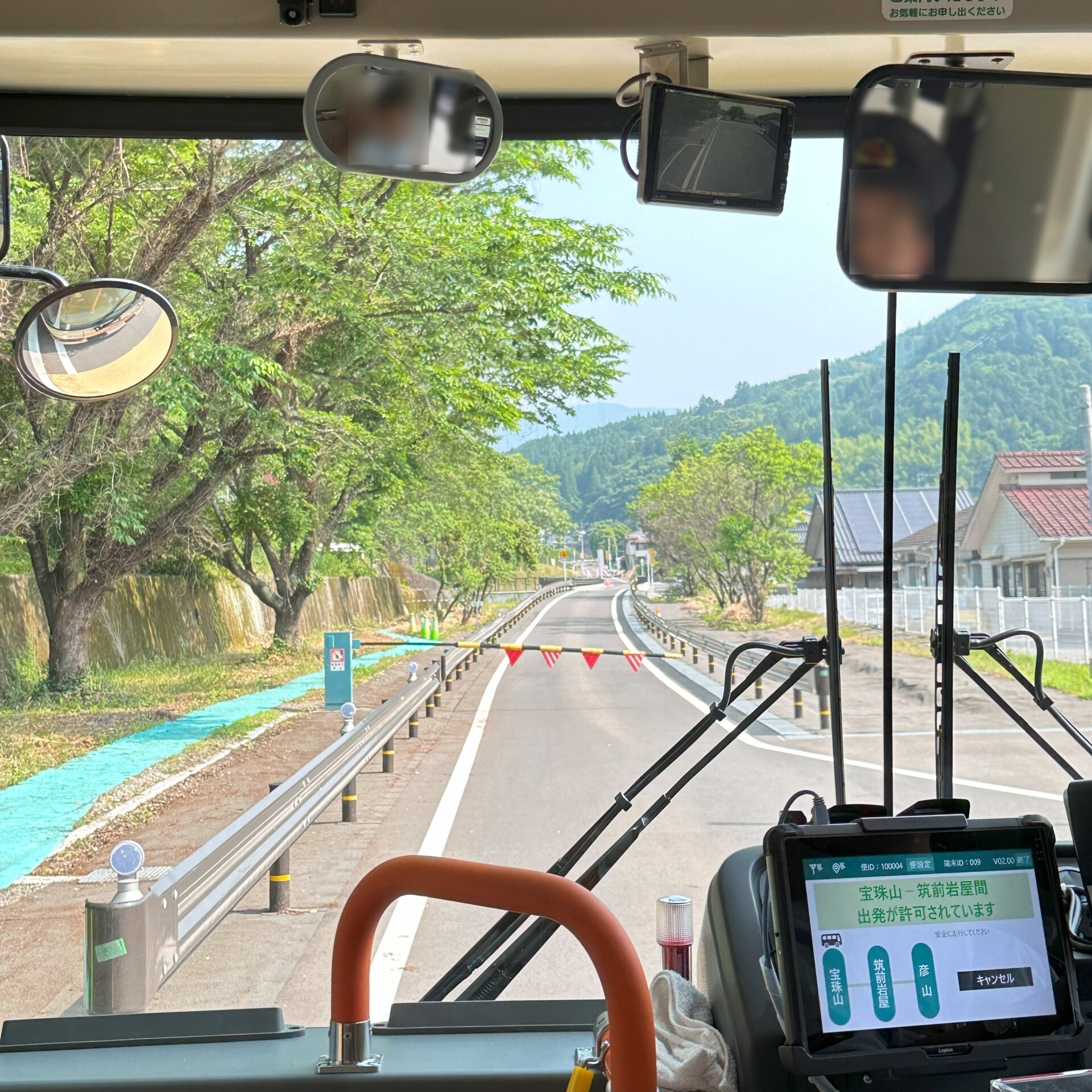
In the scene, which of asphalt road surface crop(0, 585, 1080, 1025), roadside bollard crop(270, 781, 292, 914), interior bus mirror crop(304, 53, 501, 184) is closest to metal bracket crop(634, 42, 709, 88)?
interior bus mirror crop(304, 53, 501, 184)

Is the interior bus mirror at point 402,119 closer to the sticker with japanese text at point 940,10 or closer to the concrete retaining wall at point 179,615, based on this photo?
the sticker with japanese text at point 940,10

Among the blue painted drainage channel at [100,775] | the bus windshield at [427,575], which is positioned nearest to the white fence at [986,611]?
the bus windshield at [427,575]

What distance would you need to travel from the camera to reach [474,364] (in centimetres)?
526

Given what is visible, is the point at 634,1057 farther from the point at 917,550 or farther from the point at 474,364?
the point at 474,364

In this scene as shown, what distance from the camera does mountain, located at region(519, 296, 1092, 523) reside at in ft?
5.15

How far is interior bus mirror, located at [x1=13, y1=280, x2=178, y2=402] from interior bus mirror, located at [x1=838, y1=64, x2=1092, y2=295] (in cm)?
100

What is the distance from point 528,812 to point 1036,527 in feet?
5.27

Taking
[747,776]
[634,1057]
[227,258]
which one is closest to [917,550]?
[634,1057]

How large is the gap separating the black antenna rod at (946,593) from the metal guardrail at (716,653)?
0.17 metres

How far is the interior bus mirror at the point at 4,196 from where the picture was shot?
4.81 feet

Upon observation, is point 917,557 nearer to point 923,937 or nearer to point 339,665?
point 923,937

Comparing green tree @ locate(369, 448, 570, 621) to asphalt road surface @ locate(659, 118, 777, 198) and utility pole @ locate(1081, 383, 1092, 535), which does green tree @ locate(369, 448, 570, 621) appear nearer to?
utility pole @ locate(1081, 383, 1092, 535)

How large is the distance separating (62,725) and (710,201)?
16.3ft

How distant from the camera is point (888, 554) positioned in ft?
4.90
